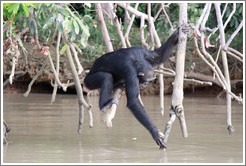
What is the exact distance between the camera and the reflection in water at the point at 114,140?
6113 mm

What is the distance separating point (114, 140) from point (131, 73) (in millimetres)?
1650

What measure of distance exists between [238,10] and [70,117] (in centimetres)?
784

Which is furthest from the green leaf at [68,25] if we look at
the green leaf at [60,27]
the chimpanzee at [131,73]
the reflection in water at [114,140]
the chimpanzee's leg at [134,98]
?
the reflection in water at [114,140]

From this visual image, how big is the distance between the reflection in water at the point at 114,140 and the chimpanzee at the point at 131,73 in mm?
547

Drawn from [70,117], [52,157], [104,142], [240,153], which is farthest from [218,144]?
[70,117]

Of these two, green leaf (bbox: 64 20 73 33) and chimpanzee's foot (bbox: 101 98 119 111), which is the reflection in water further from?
green leaf (bbox: 64 20 73 33)

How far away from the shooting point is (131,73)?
6.05 m

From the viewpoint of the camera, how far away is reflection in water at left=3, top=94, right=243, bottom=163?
6.11 m

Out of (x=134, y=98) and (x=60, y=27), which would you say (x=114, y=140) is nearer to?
(x=134, y=98)

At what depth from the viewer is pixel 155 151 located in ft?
21.3

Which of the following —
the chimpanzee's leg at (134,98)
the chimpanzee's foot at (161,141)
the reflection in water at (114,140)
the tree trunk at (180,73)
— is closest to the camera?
the tree trunk at (180,73)

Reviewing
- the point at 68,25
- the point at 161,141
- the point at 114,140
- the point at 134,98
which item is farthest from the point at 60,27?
the point at 114,140

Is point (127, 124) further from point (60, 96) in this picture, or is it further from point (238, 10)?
point (238, 10)

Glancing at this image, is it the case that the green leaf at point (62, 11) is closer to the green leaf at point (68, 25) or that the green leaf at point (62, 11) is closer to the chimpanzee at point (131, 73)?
the green leaf at point (68, 25)
